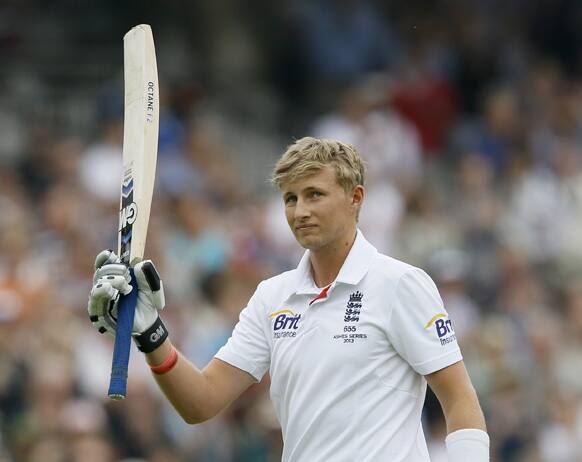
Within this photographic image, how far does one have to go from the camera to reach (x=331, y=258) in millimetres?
5637

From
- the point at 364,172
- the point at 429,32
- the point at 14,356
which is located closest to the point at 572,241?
the point at 429,32

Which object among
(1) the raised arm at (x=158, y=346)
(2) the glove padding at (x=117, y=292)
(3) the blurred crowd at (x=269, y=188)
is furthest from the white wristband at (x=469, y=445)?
(3) the blurred crowd at (x=269, y=188)

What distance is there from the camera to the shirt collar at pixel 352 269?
552 centimetres

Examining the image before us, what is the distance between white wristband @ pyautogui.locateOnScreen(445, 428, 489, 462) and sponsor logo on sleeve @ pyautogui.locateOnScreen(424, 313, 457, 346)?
0.34 meters

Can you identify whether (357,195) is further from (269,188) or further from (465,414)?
(269,188)

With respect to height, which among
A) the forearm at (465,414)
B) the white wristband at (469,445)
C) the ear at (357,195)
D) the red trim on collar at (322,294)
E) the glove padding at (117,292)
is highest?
the ear at (357,195)

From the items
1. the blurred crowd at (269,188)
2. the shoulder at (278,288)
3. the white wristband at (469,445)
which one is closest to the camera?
the white wristband at (469,445)

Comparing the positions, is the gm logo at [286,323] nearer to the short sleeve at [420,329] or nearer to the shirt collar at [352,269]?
the shirt collar at [352,269]

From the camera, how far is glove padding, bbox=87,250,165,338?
17.7 ft

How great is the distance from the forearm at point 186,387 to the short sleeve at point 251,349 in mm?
152

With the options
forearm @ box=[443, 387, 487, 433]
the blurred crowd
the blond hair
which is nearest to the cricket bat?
the blond hair

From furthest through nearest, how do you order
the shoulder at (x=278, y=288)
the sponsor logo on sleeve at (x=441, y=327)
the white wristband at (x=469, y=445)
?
the shoulder at (x=278, y=288)
the sponsor logo on sleeve at (x=441, y=327)
the white wristband at (x=469, y=445)

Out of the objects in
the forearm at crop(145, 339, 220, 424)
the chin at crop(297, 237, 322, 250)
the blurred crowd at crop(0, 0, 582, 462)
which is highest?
the blurred crowd at crop(0, 0, 582, 462)

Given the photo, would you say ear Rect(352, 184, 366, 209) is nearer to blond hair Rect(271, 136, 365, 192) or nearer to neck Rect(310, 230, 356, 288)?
blond hair Rect(271, 136, 365, 192)
